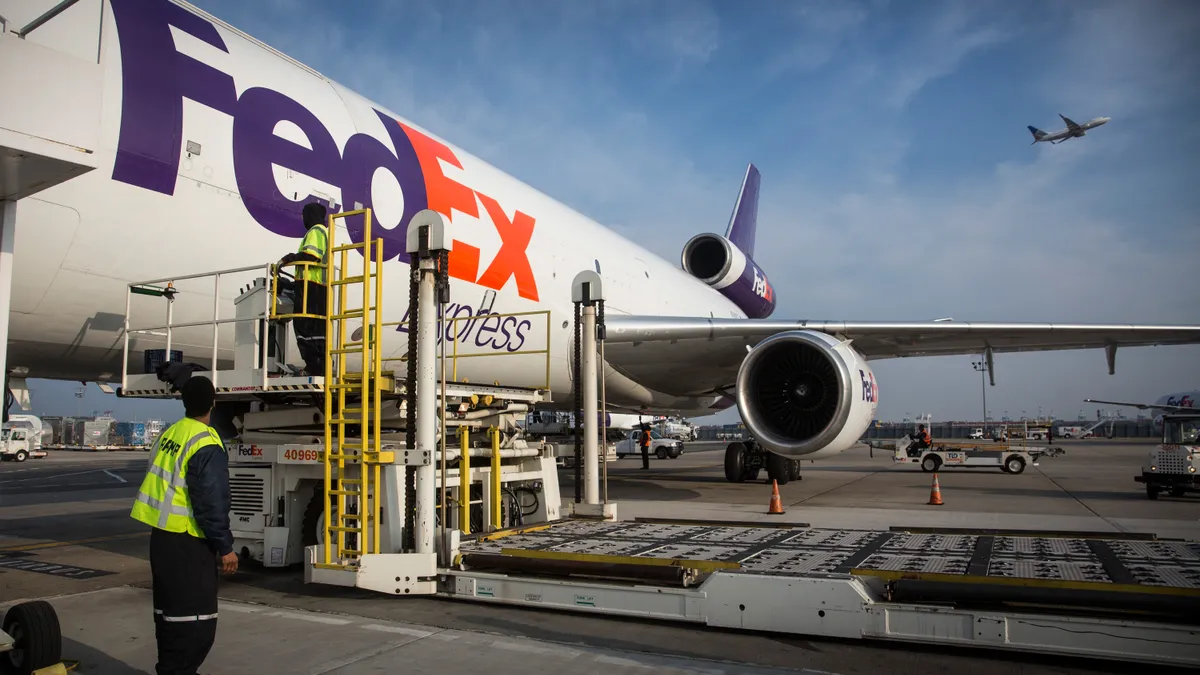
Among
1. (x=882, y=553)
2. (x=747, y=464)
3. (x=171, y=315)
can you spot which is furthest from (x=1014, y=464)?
(x=171, y=315)

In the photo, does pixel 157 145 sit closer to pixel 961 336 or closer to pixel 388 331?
pixel 388 331

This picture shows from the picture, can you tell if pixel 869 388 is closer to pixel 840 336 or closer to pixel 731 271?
pixel 840 336

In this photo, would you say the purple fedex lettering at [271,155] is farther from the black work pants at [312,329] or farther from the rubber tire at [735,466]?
the rubber tire at [735,466]

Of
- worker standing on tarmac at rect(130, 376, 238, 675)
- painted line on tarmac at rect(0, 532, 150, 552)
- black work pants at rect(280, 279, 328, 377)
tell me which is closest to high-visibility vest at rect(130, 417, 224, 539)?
worker standing on tarmac at rect(130, 376, 238, 675)

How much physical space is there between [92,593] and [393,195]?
4206 millimetres

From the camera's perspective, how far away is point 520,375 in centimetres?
1020

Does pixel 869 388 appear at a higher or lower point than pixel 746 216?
lower

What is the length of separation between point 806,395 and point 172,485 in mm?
7532

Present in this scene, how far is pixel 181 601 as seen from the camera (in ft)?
11.3

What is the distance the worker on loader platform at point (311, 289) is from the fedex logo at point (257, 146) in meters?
0.87

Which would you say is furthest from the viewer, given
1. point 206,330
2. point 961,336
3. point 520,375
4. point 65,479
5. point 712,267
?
point 65,479

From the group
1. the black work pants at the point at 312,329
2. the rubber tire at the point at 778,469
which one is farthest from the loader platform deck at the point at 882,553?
the rubber tire at the point at 778,469

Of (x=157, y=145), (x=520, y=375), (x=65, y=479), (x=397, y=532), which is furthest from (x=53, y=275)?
(x=65, y=479)

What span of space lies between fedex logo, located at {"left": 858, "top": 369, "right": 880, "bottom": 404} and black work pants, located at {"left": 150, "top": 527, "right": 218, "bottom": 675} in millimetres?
7575
